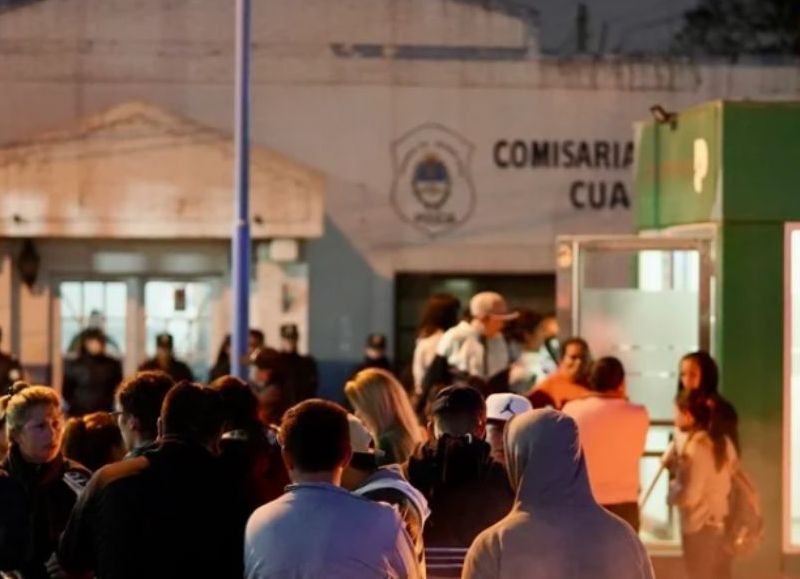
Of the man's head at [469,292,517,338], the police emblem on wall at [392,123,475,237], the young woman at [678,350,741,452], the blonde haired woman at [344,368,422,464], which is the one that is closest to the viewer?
the blonde haired woman at [344,368,422,464]

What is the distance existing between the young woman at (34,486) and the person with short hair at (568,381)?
5.08m

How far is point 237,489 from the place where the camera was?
19.9 feet

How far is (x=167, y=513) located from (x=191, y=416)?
1.11 feet

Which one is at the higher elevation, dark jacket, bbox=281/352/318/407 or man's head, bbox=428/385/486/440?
man's head, bbox=428/385/486/440

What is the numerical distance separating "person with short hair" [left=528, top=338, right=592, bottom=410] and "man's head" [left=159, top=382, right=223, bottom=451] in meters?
5.63

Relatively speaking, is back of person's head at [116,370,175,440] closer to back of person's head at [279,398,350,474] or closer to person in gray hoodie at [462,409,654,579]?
back of person's head at [279,398,350,474]

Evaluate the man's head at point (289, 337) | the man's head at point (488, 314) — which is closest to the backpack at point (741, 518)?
the man's head at point (488, 314)

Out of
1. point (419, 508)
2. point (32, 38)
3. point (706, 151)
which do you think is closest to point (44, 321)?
point (32, 38)

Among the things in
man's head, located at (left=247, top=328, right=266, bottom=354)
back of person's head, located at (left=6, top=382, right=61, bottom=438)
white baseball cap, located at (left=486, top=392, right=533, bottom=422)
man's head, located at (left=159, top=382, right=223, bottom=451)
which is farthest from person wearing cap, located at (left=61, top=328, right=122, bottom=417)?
man's head, located at (left=159, top=382, right=223, bottom=451)

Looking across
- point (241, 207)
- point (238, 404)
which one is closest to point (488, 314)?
point (241, 207)

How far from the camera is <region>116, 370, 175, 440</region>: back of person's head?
6453 mm

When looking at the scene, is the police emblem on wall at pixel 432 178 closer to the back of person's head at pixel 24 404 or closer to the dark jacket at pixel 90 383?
the dark jacket at pixel 90 383

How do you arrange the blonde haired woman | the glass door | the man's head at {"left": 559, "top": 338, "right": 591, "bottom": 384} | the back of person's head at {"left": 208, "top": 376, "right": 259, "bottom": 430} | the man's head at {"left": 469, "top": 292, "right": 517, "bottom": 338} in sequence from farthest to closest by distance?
1. the man's head at {"left": 469, "top": 292, "right": 517, "bottom": 338}
2. the glass door
3. the man's head at {"left": 559, "top": 338, "right": 591, "bottom": 384}
4. the blonde haired woman
5. the back of person's head at {"left": 208, "top": 376, "right": 259, "bottom": 430}

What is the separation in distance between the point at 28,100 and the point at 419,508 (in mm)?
17188
